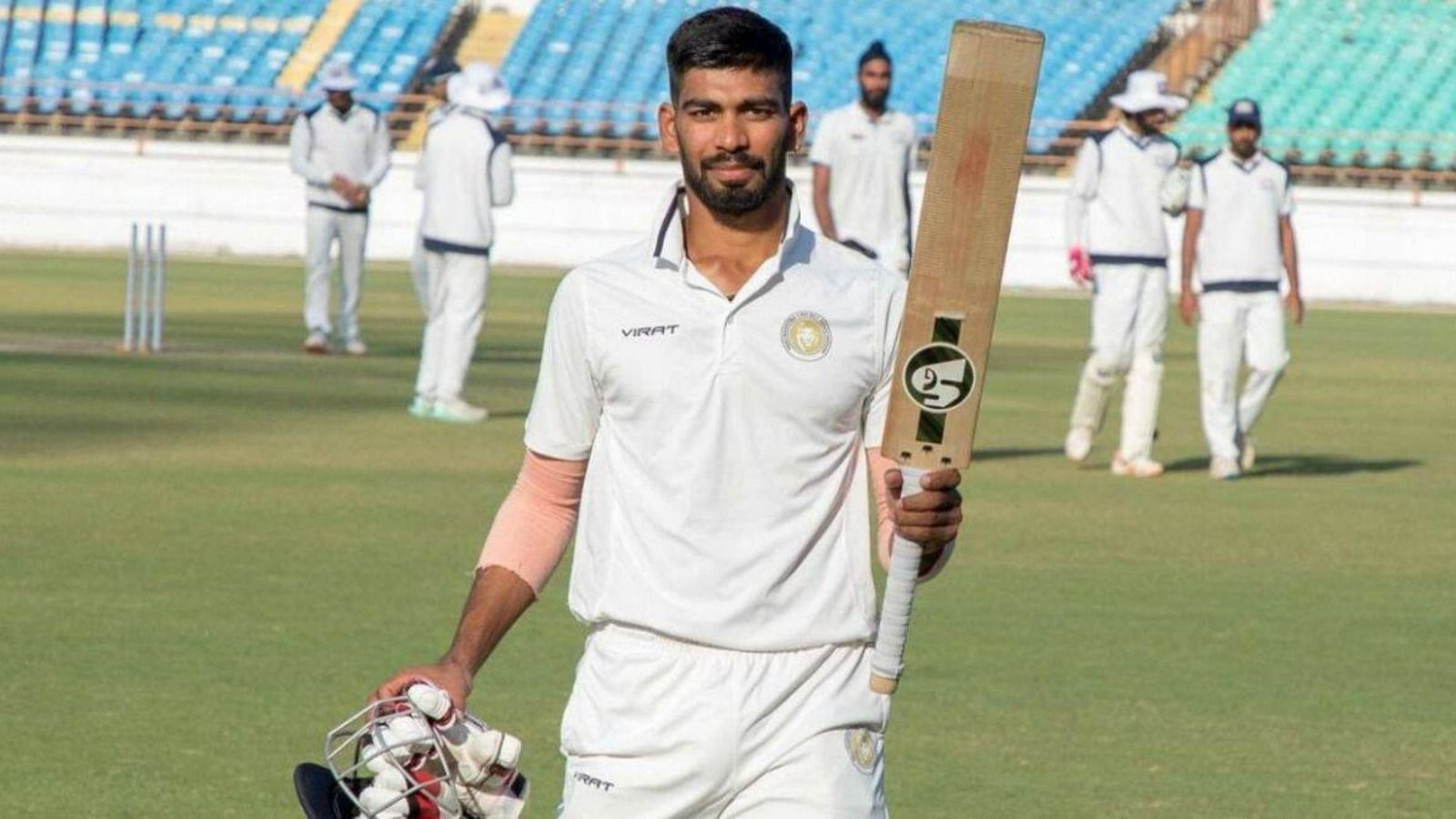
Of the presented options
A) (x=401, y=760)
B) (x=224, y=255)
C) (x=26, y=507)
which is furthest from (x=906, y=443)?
(x=224, y=255)

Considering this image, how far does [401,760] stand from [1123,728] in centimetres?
487

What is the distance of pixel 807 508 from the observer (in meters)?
4.48

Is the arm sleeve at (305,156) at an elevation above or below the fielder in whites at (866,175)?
below

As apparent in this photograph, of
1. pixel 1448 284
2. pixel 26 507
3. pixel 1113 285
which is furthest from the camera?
pixel 1448 284

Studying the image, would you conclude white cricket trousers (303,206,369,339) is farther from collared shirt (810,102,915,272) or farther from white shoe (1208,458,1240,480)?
white shoe (1208,458,1240,480)

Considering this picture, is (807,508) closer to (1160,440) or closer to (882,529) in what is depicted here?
(882,529)

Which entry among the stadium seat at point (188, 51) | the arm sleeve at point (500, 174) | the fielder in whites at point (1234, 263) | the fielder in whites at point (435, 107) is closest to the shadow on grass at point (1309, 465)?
the fielder in whites at point (1234, 263)

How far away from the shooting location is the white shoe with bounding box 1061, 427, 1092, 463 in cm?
1672

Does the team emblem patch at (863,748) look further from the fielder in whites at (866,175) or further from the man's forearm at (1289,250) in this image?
the man's forearm at (1289,250)

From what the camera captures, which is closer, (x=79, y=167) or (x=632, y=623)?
(x=632, y=623)

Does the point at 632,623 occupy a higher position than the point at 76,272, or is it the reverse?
the point at 632,623

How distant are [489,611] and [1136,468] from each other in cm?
1215

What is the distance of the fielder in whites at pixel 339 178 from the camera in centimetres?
2408

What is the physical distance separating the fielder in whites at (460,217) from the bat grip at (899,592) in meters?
14.0
